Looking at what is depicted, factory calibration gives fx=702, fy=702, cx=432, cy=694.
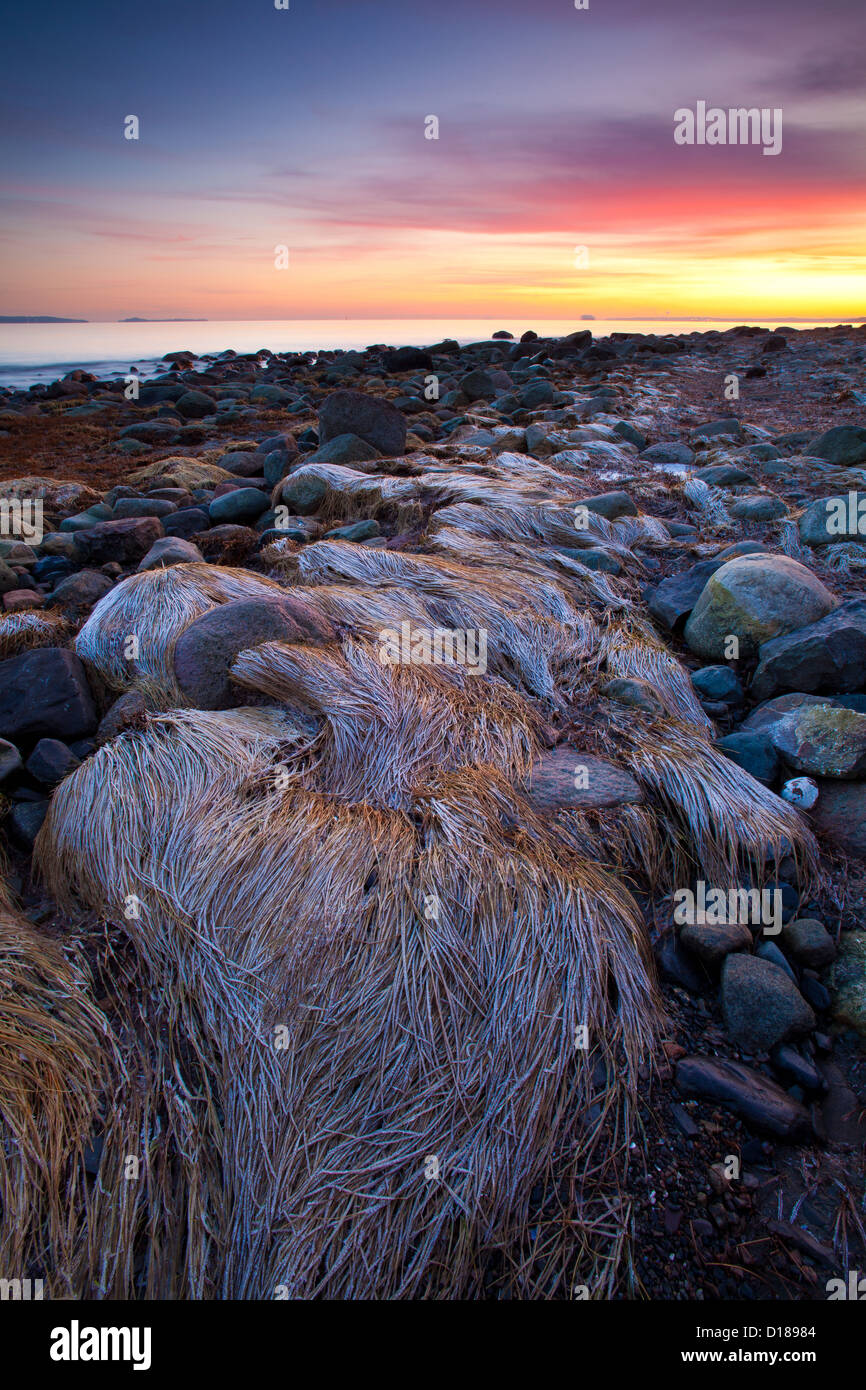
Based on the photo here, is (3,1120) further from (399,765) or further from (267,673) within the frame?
(267,673)

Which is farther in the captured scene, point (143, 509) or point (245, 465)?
point (245, 465)

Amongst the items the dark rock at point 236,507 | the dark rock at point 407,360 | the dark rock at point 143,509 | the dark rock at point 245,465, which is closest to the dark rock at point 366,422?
the dark rock at point 245,465

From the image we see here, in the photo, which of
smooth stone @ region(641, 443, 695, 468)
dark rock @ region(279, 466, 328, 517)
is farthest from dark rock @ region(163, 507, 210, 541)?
smooth stone @ region(641, 443, 695, 468)

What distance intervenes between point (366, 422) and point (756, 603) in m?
5.88

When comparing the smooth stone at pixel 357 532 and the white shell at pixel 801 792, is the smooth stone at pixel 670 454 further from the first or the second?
the white shell at pixel 801 792

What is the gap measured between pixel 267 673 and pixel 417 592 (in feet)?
4.75

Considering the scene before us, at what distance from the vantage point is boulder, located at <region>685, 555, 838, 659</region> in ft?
12.6

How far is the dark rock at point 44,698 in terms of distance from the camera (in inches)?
125

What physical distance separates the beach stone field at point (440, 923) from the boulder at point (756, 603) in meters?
0.02

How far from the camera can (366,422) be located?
8.40 m

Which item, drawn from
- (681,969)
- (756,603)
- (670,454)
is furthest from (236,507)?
(670,454)

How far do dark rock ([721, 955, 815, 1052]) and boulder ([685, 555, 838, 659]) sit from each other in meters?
2.20

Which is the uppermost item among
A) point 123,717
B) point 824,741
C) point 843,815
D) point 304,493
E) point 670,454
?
point 670,454

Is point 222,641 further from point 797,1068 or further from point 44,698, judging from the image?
point 797,1068
